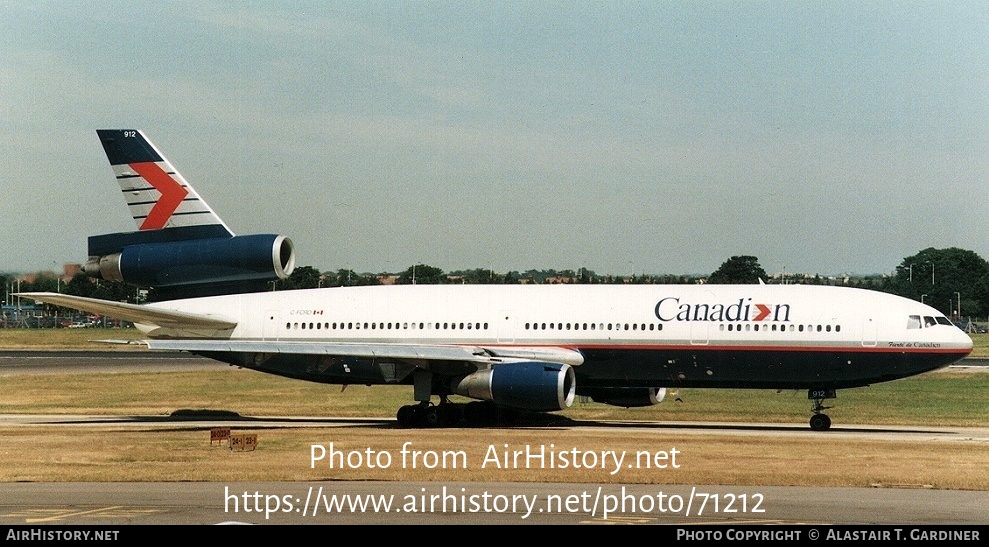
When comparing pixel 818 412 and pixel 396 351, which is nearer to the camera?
pixel 396 351

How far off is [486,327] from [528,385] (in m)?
4.49

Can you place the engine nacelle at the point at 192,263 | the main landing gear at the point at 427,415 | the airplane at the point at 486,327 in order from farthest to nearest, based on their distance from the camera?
the engine nacelle at the point at 192,263
the main landing gear at the point at 427,415
the airplane at the point at 486,327

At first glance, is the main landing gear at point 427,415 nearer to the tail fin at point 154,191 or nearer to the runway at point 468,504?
the tail fin at point 154,191

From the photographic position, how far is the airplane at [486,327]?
3572 cm

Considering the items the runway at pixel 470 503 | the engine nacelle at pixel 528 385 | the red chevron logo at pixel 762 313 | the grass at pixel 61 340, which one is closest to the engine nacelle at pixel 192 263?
the engine nacelle at pixel 528 385

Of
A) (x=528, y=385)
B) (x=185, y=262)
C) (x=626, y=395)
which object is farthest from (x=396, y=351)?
(x=185, y=262)

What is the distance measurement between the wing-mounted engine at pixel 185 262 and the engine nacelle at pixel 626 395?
11.1 m

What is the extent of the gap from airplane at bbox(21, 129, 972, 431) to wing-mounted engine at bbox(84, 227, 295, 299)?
0.05 m

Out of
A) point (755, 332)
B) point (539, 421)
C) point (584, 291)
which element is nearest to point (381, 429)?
point (539, 421)

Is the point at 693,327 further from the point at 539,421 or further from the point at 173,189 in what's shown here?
the point at 173,189

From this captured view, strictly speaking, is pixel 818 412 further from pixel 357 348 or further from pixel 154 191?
pixel 154 191

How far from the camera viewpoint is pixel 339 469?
26.5m

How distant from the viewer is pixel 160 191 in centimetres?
4162
